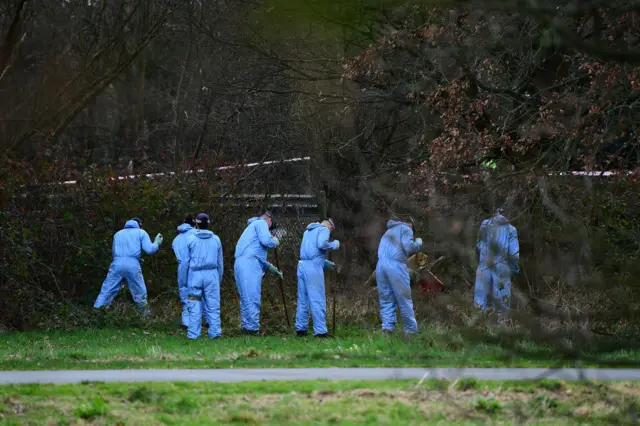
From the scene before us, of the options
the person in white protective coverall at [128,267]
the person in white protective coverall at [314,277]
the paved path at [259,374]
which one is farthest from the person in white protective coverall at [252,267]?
the paved path at [259,374]

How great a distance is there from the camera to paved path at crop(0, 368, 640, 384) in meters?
11.7

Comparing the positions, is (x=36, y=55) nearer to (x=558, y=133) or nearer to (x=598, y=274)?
(x=558, y=133)

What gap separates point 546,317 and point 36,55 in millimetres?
31881

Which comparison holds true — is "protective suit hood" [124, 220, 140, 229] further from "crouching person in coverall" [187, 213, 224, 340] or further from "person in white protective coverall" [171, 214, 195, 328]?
Answer: "crouching person in coverall" [187, 213, 224, 340]

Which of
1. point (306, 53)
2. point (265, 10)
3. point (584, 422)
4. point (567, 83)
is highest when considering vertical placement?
point (306, 53)

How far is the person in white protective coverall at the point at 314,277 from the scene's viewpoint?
18609mm

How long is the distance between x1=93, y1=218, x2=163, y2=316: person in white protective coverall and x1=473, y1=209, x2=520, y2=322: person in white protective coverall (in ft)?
54.3

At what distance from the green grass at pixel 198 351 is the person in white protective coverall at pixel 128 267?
1659 millimetres

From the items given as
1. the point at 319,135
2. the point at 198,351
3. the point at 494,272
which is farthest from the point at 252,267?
the point at 494,272

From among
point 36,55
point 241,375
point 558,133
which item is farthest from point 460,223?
point 36,55

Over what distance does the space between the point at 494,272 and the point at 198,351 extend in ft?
38.5

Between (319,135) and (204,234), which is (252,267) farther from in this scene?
(319,135)

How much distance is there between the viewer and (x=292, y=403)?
9.88 meters

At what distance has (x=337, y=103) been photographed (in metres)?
23.1
